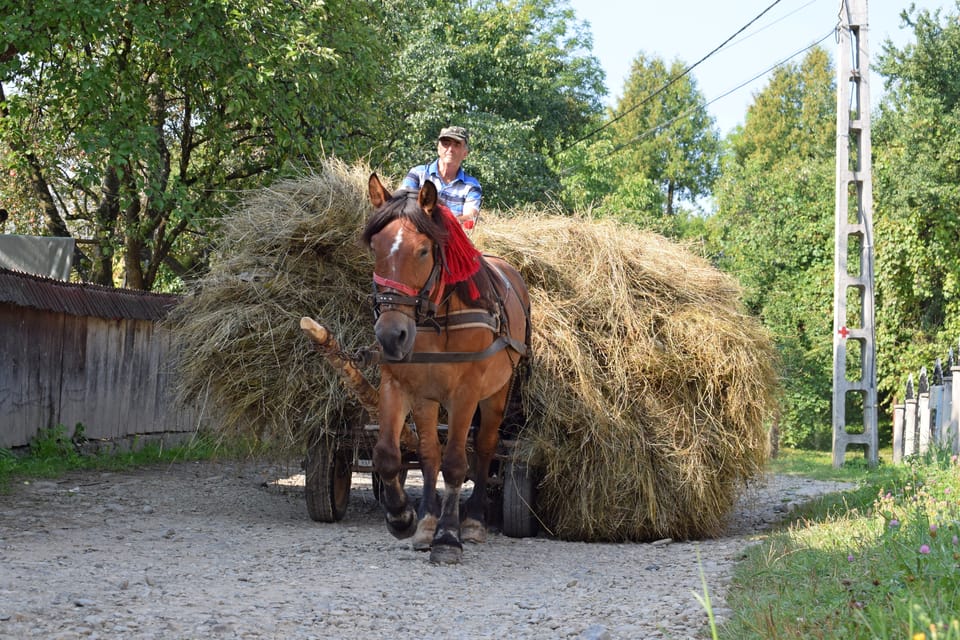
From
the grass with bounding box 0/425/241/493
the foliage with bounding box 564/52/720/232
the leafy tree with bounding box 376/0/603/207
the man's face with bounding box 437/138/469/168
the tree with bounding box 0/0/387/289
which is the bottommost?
the grass with bounding box 0/425/241/493

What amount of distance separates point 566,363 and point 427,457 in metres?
1.30

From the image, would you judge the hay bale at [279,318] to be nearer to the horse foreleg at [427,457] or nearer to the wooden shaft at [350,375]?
the wooden shaft at [350,375]

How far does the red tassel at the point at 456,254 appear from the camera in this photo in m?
5.62

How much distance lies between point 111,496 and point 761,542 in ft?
18.7

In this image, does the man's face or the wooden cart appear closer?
the wooden cart

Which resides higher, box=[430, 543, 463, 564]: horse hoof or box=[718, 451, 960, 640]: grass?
box=[718, 451, 960, 640]: grass

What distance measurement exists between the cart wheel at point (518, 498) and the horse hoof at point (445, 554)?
1.21 m

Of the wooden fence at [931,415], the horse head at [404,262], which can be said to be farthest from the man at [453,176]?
the wooden fence at [931,415]

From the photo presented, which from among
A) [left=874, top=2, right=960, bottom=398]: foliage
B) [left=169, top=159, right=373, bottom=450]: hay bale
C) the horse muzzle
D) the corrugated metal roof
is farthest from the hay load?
[left=874, top=2, right=960, bottom=398]: foliage

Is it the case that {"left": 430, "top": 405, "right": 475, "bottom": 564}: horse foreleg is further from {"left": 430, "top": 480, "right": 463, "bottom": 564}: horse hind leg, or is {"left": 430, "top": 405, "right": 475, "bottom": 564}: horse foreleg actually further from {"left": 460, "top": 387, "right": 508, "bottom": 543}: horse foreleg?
{"left": 460, "top": 387, "right": 508, "bottom": 543}: horse foreleg

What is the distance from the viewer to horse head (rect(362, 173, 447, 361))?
5180mm

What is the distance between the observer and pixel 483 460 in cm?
672

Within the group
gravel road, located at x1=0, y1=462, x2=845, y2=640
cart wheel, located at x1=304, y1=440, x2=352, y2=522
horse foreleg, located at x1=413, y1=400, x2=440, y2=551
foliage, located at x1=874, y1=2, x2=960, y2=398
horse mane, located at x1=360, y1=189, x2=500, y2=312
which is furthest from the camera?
A: foliage, located at x1=874, y1=2, x2=960, y2=398

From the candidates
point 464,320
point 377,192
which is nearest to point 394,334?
point 464,320
